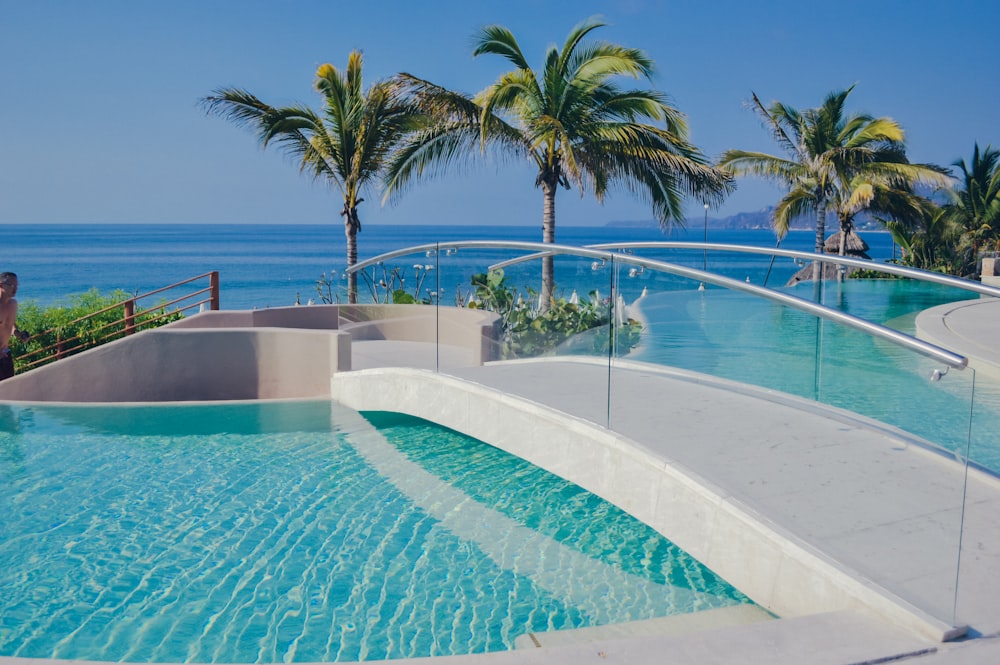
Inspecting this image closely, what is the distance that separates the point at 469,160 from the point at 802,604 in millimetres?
12953

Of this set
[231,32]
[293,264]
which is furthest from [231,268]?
[231,32]

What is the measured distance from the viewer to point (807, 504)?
399cm

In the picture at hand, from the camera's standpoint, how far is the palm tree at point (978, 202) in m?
28.2

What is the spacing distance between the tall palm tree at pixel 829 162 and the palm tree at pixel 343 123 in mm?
13017

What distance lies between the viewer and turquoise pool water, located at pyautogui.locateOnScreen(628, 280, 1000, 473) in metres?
3.81

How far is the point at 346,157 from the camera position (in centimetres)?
1675

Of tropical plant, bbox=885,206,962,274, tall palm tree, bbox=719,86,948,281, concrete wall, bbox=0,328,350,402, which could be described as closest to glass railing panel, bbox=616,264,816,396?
concrete wall, bbox=0,328,350,402

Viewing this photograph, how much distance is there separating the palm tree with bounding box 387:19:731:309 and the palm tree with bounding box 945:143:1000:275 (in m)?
18.3

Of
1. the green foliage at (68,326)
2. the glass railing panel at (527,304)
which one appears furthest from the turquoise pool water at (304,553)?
the green foliage at (68,326)

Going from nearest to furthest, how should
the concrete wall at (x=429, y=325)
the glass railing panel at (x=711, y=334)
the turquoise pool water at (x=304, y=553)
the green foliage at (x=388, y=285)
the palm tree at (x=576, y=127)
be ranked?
the turquoise pool water at (x=304, y=553) → the glass railing panel at (x=711, y=334) → the concrete wall at (x=429, y=325) → the green foliage at (x=388, y=285) → the palm tree at (x=576, y=127)

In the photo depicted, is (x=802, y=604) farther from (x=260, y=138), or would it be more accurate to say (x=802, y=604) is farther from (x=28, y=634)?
(x=260, y=138)

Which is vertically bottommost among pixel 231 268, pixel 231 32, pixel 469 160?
pixel 231 268

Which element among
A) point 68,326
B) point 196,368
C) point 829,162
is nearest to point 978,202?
point 829,162

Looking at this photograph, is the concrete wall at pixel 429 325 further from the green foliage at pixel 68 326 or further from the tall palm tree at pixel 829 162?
the tall palm tree at pixel 829 162
